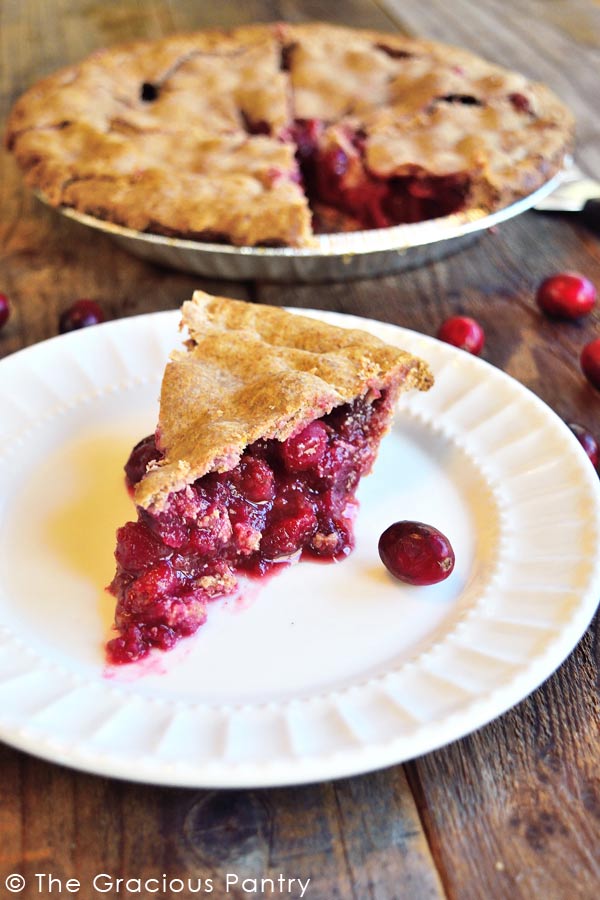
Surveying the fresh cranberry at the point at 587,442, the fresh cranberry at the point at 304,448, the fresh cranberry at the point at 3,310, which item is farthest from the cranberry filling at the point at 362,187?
the fresh cranberry at the point at 304,448

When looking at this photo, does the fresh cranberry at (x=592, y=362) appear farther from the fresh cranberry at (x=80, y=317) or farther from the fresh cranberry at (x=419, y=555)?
the fresh cranberry at (x=80, y=317)

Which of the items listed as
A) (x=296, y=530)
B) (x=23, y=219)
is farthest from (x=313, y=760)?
(x=23, y=219)

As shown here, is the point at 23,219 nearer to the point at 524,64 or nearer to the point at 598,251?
the point at 598,251

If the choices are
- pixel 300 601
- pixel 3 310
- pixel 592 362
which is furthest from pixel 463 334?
pixel 3 310

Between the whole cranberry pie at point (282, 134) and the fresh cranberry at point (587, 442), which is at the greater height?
the fresh cranberry at point (587, 442)

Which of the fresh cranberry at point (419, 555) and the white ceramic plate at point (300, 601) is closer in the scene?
the white ceramic plate at point (300, 601)

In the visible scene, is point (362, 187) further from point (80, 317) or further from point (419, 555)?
point (419, 555)

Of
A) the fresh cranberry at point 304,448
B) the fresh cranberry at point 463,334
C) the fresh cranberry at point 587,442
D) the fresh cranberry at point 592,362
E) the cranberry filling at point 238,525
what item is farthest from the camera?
the fresh cranberry at point 463,334
